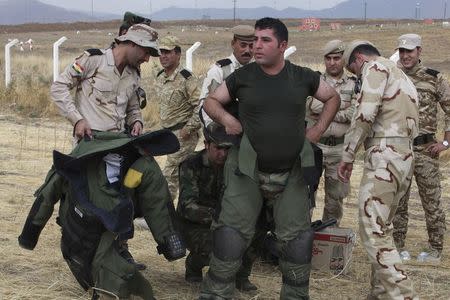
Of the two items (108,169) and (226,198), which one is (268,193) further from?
(108,169)

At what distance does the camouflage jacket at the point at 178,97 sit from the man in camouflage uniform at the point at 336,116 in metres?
1.26

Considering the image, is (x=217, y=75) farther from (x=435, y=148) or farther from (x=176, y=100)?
(x=435, y=148)

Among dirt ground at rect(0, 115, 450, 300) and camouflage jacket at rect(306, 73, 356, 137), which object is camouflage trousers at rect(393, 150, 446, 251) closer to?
dirt ground at rect(0, 115, 450, 300)

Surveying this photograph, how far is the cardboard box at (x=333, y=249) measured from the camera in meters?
6.17

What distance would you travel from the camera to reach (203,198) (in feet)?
18.2

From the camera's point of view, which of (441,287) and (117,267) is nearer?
(117,267)

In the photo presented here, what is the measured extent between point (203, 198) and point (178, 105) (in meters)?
2.15

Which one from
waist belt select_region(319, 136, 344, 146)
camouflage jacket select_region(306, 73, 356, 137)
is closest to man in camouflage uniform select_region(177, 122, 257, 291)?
camouflage jacket select_region(306, 73, 356, 137)

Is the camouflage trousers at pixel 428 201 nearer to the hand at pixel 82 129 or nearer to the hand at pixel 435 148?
the hand at pixel 435 148

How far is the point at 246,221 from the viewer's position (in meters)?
4.92

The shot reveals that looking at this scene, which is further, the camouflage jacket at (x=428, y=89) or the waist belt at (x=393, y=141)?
the camouflage jacket at (x=428, y=89)

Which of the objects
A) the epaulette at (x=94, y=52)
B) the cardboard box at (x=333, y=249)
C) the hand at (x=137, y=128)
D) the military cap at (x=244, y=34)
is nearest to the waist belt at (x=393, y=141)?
the cardboard box at (x=333, y=249)

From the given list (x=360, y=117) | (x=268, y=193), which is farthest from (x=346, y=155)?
(x=268, y=193)

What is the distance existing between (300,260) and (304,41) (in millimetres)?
44698
